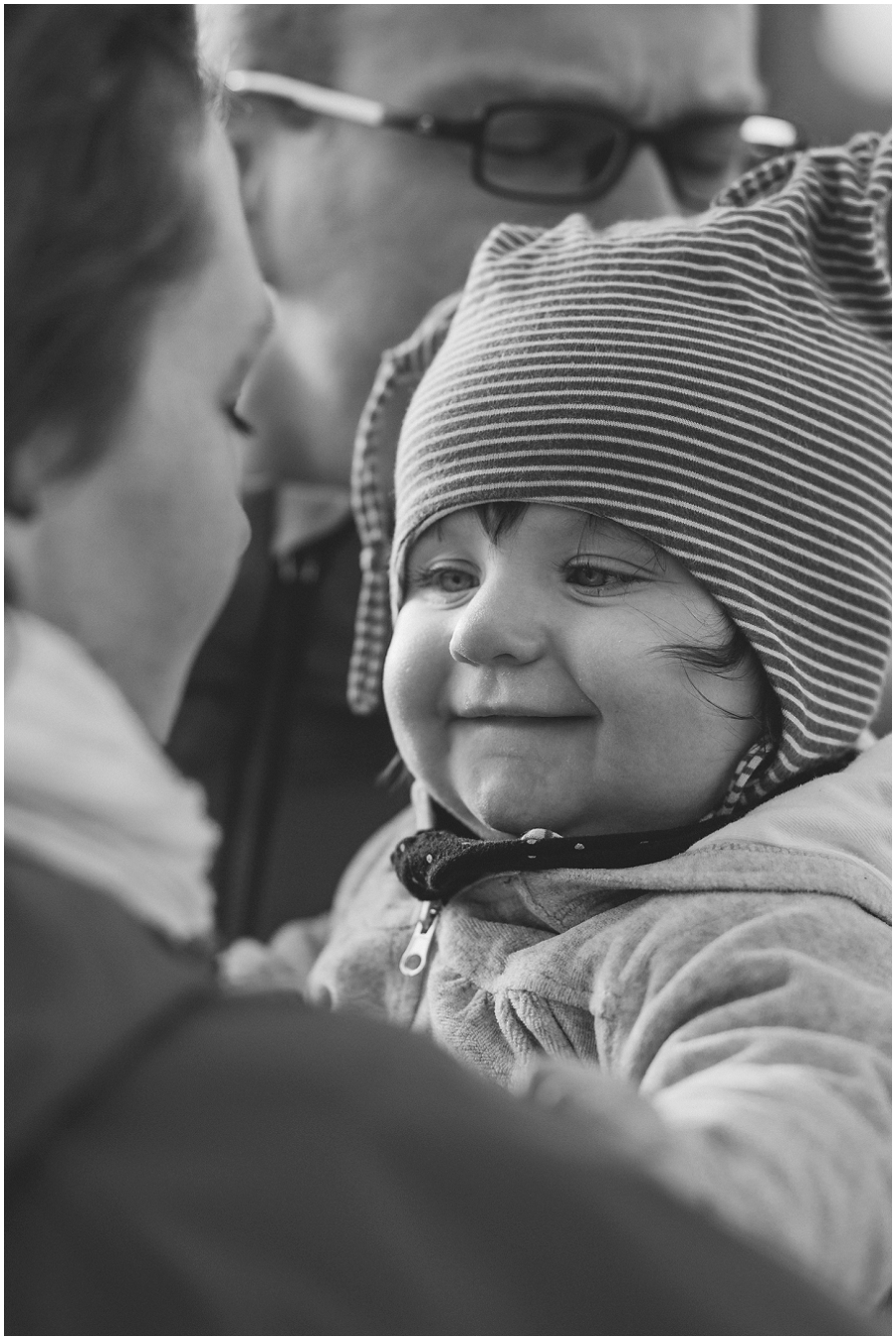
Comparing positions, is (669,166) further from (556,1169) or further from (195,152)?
(556,1169)

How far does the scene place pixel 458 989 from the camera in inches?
52.1

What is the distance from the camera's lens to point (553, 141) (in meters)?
1.95

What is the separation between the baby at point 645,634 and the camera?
1.20 meters

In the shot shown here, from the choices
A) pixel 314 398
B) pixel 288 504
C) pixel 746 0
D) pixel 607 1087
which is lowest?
pixel 288 504

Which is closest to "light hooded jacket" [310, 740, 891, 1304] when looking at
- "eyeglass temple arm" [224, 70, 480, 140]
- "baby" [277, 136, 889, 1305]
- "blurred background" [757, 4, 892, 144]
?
"baby" [277, 136, 889, 1305]

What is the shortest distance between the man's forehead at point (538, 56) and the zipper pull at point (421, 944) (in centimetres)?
109

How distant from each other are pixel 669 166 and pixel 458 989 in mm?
1165

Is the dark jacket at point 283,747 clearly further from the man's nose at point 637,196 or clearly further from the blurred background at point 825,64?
the blurred background at point 825,64

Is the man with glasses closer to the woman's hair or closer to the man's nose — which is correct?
the man's nose

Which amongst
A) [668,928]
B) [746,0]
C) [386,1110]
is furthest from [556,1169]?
[746,0]

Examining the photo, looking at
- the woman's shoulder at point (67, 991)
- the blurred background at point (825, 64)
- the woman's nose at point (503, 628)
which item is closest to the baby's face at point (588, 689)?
the woman's nose at point (503, 628)

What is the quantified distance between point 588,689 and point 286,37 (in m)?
1.29

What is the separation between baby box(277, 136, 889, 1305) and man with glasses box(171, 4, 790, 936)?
593 millimetres

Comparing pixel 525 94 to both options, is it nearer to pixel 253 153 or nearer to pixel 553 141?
pixel 553 141
